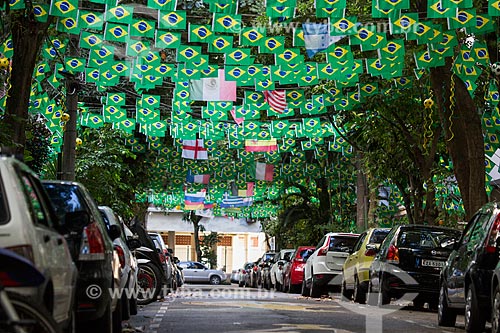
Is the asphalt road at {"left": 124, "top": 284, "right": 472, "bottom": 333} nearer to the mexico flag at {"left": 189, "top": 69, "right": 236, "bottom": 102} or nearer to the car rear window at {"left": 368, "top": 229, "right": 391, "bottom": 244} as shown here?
the car rear window at {"left": 368, "top": 229, "right": 391, "bottom": 244}

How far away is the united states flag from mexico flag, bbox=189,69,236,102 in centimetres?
226

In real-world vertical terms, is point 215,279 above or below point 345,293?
below

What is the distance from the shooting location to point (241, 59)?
21734mm

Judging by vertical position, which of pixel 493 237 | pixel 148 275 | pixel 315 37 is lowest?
pixel 148 275

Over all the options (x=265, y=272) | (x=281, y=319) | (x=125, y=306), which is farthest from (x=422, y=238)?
(x=265, y=272)

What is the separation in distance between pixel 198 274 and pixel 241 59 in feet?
151

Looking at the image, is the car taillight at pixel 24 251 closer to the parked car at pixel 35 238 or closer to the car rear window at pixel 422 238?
the parked car at pixel 35 238

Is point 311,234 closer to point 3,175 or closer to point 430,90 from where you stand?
point 430,90

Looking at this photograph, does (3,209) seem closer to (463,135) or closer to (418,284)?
(418,284)

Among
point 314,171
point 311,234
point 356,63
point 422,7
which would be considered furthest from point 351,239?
point 311,234

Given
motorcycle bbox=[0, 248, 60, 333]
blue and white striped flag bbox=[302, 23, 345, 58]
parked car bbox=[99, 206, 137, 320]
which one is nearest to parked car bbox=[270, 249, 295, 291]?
blue and white striped flag bbox=[302, 23, 345, 58]

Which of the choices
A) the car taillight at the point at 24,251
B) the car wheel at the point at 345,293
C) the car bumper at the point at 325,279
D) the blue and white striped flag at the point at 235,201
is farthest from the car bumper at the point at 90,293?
the blue and white striped flag at the point at 235,201

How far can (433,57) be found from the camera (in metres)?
20.6

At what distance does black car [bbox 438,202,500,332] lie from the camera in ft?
42.8
